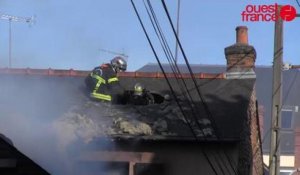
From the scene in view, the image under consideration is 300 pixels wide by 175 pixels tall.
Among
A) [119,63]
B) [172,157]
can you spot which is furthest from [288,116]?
[172,157]

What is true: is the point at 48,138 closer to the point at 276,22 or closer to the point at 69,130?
the point at 69,130

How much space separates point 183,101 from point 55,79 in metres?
2.81

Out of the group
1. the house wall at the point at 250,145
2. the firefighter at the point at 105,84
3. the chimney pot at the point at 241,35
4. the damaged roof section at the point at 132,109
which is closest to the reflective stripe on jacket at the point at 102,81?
the firefighter at the point at 105,84

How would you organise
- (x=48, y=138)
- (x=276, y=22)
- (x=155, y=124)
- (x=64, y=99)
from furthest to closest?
(x=276, y=22)
(x=64, y=99)
(x=155, y=124)
(x=48, y=138)

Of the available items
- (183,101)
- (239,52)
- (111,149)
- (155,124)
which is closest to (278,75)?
(239,52)

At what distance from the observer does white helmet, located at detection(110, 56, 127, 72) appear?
1221 centimetres

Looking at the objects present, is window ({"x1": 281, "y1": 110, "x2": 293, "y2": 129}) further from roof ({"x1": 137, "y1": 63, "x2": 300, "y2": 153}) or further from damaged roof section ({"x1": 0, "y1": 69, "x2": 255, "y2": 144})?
damaged roof section ({"x1": 0, "y1": 69, "x2": 255, "y2": 144})

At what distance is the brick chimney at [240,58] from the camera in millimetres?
13148

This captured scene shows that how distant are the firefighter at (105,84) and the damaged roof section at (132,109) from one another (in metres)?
0.19

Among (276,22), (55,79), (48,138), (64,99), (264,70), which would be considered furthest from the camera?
(264,70)

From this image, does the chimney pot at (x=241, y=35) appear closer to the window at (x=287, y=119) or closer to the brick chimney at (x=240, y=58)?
the brick chimney at (x=240, y=58)

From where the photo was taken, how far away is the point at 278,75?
1376 centimetres

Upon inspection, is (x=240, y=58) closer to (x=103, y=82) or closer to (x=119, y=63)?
(x=119, y=63)

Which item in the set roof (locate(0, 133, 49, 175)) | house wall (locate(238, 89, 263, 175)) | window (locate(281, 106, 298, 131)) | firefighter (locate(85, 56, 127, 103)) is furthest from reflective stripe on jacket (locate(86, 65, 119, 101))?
window (locate(281, 106, 298, 131))
